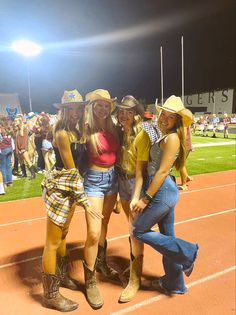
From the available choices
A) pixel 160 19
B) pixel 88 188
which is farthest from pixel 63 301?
pixel 160 19

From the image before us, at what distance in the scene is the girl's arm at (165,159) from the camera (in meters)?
2.83

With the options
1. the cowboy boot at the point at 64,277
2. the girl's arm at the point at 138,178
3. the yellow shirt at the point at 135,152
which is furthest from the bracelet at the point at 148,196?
the cowboy boot at the point at 64,277

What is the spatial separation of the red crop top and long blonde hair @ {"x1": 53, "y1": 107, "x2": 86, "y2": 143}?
0.15m

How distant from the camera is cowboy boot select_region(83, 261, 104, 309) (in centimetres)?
313

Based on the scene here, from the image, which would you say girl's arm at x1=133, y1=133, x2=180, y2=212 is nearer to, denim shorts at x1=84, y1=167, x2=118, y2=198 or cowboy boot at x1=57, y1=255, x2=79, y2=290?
denim shorts at x1=84, y1=167, x2=118, y2=198

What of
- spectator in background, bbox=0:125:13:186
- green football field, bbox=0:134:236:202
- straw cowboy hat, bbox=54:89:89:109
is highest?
straw cowboy hat, bbox=54:89:89:109

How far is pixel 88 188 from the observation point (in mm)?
3215

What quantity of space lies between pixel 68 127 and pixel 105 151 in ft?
1.60

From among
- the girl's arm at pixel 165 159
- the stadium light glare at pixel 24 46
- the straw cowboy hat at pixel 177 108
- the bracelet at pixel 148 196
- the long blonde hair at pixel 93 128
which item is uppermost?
the stadium light glare at pixel 24 46

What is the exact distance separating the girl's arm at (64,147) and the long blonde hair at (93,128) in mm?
315

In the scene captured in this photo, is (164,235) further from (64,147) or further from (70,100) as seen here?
(70,100)

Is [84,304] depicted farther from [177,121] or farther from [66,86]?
[66,86]

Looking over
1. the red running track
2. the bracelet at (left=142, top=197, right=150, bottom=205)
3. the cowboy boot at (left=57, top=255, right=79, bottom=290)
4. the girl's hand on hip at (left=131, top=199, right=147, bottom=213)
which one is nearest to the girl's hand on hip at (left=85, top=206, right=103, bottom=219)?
the girl's hand on hip at (left=131, top=199, right=147, bottom=213)

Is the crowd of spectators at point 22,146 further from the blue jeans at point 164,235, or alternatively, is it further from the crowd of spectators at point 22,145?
the blue jeans at point 164,235
